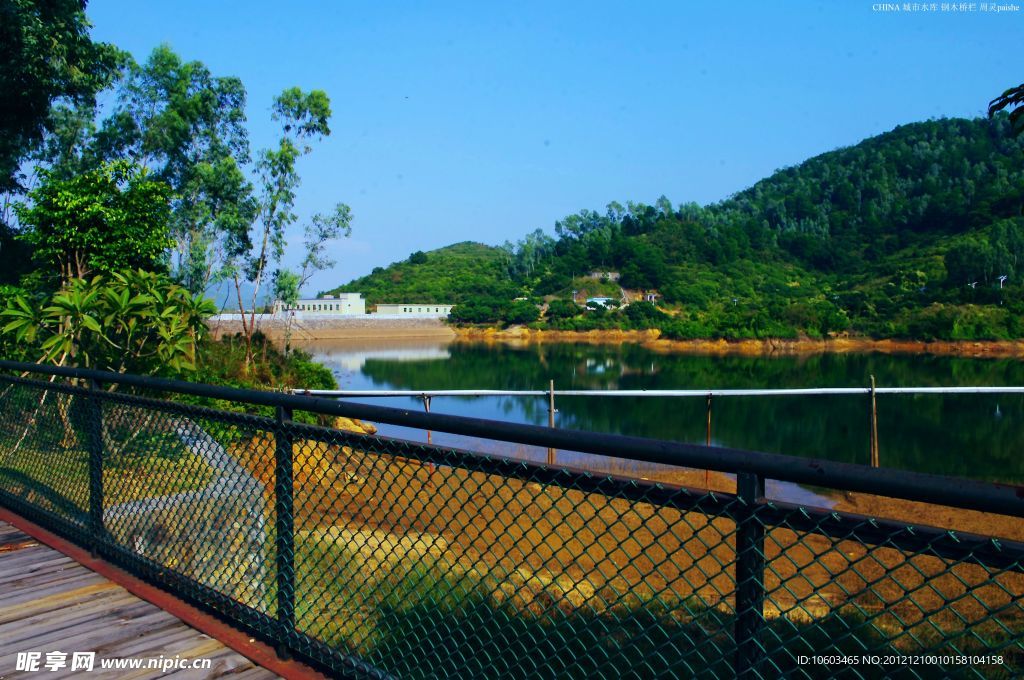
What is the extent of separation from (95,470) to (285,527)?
4.44ft

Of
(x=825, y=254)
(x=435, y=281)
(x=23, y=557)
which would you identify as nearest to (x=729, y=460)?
(x=23, y=557)

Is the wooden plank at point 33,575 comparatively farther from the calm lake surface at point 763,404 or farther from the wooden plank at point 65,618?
the calm lake surface at point 763,404

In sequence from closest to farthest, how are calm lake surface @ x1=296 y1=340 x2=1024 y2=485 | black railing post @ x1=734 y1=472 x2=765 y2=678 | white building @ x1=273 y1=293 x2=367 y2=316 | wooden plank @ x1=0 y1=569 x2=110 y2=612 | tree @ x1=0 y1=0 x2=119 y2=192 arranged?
black railing post @ x1=734 y1=472 x2=765 y2=678 → wooden plank @ x1=0 y1=569 x2=110 y2=612 → tree @ x1=0 y1=0 x2=119 y2=192 → calm lake surface @ x1=296 y1=340 x2=1024 y2=485 → white building @ x1=273 y1=293 x2=367 y2=316

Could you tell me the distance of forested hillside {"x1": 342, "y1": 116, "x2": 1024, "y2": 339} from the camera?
56406mm

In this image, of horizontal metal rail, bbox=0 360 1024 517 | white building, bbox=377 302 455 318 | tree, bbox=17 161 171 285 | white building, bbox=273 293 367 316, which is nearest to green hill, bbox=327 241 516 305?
white building, bbox=377 302 455 318

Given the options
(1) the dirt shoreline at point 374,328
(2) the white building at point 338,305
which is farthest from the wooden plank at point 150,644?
(2) the white building at point 338,305

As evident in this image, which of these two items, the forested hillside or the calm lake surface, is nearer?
the calm lake surface

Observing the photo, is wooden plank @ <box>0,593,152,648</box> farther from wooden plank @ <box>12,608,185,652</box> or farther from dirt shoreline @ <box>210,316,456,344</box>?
dirt shoreline @ <box>210,316,456,344</box>

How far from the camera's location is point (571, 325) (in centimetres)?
6900

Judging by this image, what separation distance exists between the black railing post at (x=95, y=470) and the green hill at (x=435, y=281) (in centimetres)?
8186

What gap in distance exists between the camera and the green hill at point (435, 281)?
92062 mm

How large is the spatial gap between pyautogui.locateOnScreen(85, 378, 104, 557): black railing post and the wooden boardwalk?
0.15 m

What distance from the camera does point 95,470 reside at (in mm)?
3283

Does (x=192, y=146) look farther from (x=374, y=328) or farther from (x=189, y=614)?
(x=374, y=328)
